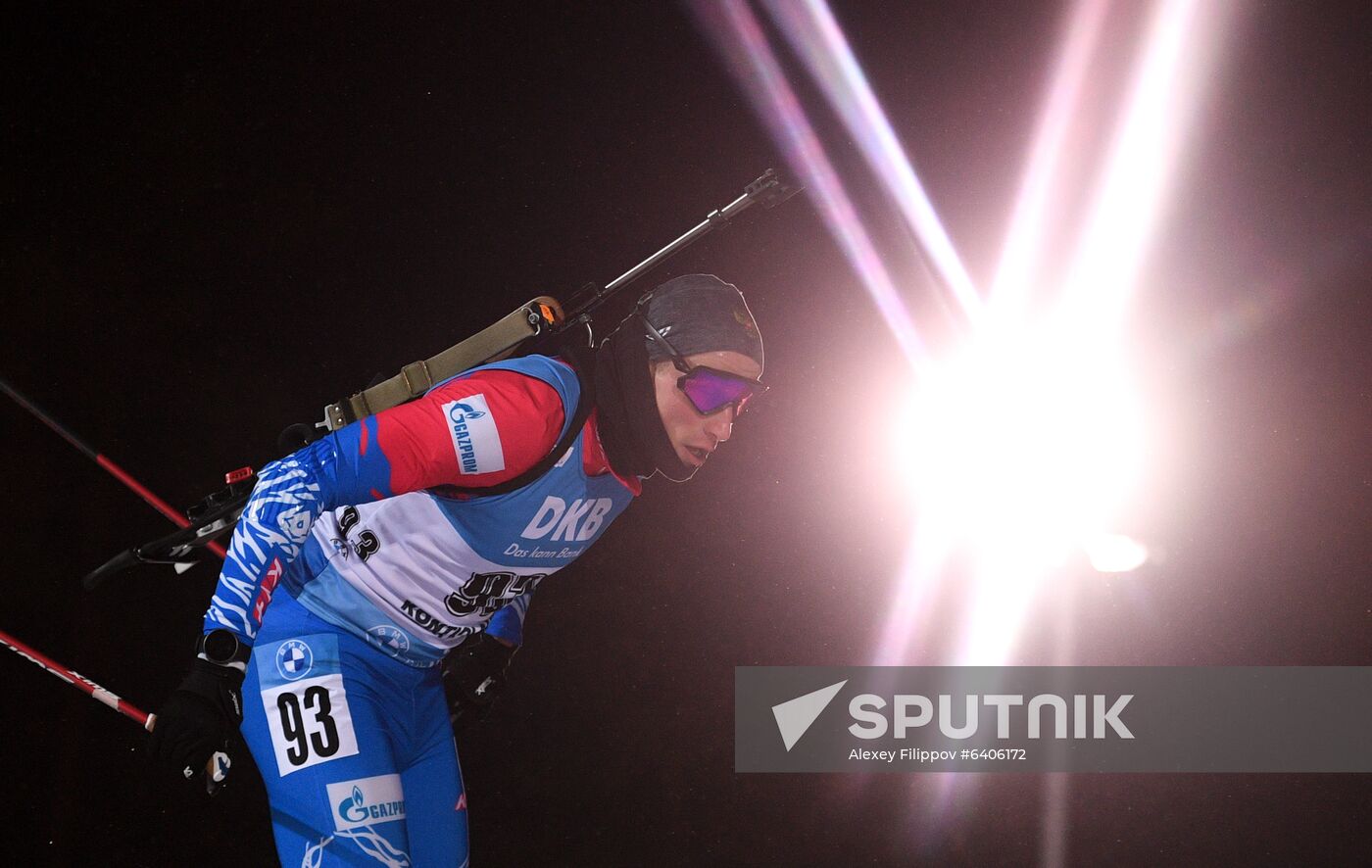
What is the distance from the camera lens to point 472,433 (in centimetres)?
173

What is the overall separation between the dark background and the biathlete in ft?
2.24

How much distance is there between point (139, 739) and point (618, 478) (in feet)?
5.32

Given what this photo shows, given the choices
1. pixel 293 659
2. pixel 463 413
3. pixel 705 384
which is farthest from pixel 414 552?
pixel 705 384

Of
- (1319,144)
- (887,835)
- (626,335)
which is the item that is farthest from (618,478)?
(1319,144)

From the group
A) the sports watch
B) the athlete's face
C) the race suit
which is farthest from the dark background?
the sports watch

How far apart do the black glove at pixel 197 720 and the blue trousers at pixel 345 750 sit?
0.24 metres

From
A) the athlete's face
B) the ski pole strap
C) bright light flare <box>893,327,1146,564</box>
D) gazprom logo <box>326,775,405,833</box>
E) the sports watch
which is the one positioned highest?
bright light flare <box>893,327,1146,564</box>

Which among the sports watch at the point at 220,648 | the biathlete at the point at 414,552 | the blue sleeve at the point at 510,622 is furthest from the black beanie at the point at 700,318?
the sports watch at the point at 220,648

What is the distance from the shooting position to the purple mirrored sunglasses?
80.2 inches

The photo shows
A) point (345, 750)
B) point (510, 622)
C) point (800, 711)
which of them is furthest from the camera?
point (800, 711)

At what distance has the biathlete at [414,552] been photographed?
163cm

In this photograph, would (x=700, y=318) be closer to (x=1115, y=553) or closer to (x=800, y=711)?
(x=800, y=711)

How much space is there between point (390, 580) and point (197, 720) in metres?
0.47

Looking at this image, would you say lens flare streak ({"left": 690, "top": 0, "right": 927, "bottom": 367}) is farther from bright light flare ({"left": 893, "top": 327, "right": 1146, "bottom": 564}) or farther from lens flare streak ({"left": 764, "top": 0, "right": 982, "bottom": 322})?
bright light flare ({"left": 893, "top": 327, "right": 1146, "bottom": 564})
